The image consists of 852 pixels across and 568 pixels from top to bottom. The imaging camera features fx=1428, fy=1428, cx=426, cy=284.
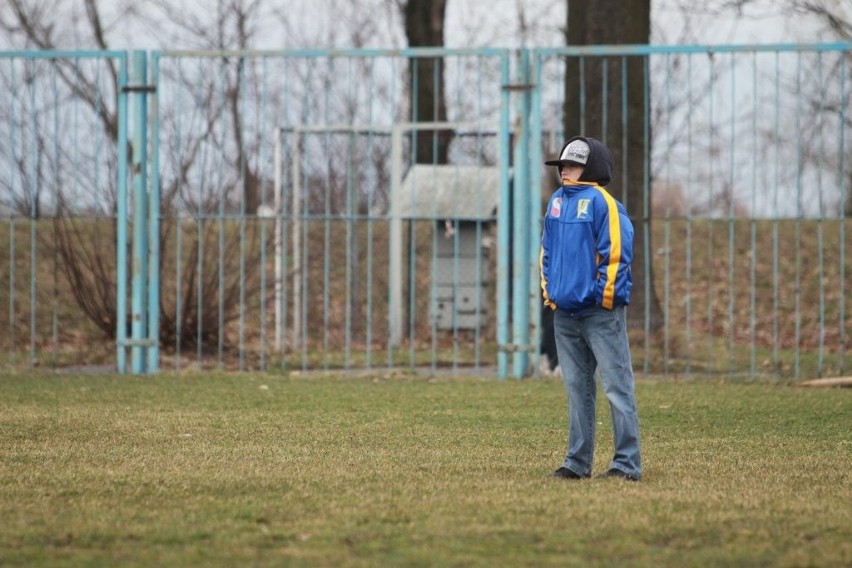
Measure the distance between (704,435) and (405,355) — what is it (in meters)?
6.62

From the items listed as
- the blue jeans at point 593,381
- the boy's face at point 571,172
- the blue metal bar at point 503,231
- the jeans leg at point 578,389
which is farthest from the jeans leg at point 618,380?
the blue metal bar at point 503,231

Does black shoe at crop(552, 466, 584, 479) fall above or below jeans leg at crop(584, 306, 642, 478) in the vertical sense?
below

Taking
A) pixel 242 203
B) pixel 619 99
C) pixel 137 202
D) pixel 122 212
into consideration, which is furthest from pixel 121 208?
pixel 619 99

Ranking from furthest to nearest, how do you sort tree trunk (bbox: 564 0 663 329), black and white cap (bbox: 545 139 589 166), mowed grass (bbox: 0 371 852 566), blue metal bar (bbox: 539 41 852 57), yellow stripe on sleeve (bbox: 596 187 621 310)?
tree trunk (bbox: 564 0 663 329), blue metal bar (bbox: 539 41 852 57), black and white cap (bbox: 545 139 589 166), yellow stripe on sleeve (bbox: 596 187 621 310), mowed grass (bbox: 0 371 852 566)

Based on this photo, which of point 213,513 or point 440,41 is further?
point 440,41

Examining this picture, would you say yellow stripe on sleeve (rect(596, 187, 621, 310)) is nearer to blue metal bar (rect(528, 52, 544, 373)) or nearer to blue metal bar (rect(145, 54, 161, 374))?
blue metal bar (rect(528, 52, 544, 373))

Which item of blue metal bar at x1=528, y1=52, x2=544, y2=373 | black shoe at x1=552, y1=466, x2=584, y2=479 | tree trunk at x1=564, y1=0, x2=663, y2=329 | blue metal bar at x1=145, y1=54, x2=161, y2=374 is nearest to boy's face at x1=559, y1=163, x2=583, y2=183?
black shoe at x1=552, y1=466, x2=584, y2=479

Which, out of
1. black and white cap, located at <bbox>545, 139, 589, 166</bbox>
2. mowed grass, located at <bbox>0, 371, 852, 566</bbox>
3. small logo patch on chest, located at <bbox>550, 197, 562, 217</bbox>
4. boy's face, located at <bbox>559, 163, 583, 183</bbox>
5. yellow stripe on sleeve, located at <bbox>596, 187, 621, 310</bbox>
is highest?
black and white cap, located at <bbox>545, 139, 589, 166</bbox>

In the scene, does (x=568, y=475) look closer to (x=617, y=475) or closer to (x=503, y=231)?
(x=617, y=475)

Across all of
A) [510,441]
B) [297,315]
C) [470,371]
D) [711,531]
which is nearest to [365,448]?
[510,441]

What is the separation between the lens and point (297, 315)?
1420 centimetres

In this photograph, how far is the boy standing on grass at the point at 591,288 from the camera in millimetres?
5859

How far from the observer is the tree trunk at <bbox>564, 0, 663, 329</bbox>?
42.1 ft

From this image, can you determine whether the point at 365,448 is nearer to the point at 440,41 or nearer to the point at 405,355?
the point at 405,355
